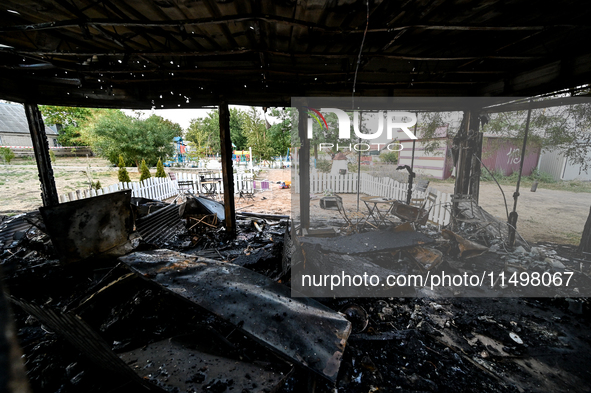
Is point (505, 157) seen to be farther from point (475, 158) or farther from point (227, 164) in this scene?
point (227, 164)

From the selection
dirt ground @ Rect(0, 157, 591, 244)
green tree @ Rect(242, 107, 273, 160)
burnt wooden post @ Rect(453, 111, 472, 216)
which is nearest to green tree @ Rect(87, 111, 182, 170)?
dirt ground @ Rect(0, 157, 591, 244)

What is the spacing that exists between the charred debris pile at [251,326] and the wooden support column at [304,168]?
179 cm

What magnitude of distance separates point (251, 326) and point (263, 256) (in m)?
2.47

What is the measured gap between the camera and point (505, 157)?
1489 cm

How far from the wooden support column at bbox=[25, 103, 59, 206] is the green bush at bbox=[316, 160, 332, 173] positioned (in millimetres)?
9388

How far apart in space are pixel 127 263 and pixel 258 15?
3.38 meters

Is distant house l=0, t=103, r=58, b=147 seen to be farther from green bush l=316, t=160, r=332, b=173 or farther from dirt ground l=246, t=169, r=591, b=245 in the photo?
green bush l=316, t=160, r=332, b=173

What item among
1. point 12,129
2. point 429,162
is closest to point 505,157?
point 429,162

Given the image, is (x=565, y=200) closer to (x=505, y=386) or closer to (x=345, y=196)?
(x=345, y=196)

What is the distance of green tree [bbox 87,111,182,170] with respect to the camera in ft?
65.7

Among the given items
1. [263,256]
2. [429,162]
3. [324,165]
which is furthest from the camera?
[429,162]

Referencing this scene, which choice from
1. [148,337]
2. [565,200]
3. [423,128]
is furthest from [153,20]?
[565,200]

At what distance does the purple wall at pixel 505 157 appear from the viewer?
45.5ft

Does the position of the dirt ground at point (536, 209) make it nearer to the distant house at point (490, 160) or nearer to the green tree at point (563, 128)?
the green tree at point (563, 128)
